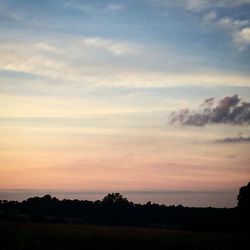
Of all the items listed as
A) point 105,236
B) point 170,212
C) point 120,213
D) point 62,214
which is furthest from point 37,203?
point 105,236

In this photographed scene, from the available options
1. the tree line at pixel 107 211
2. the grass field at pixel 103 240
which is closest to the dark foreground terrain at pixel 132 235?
the grass field at pixel 103 240

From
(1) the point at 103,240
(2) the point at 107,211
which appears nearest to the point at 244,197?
(1) the point at 103,240

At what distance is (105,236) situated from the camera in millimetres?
60594

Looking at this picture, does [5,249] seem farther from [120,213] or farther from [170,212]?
[170,212]

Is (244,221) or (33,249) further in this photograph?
(244,221)

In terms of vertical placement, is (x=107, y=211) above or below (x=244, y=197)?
below

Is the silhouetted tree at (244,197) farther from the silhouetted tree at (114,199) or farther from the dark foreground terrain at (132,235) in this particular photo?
the silhouetted tree at (114,199)

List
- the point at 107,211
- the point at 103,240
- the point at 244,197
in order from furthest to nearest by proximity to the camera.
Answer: the point at 107,211 → the point at 244,197 → the point at 103,240

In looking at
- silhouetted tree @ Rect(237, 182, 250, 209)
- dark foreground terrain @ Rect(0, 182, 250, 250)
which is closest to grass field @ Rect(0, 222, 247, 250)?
dark foreground terrain @ Rect(0, 182, 250, 250)

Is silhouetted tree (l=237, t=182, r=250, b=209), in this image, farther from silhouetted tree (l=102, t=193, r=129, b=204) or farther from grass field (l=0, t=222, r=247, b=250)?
silhouetted tree (l=102, t=193, r=129, b=204)

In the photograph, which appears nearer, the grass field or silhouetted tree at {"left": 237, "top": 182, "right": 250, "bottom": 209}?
the grass field

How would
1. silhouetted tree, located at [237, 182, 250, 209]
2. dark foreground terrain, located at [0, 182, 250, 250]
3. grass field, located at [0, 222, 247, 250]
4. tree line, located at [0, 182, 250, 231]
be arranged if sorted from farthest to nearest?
1. tree line, located at [0, 182, 250, 231]
2. silhouetted tree, located at [237, 182, 250, 209]
3. grass field, located at [0, 222, 247, 250]
4. dark foreground terrain, located at [0, 182, 250, 250]

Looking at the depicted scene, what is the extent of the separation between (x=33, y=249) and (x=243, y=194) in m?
31.0

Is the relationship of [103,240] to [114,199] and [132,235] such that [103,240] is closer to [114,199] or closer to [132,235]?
[132,235]
